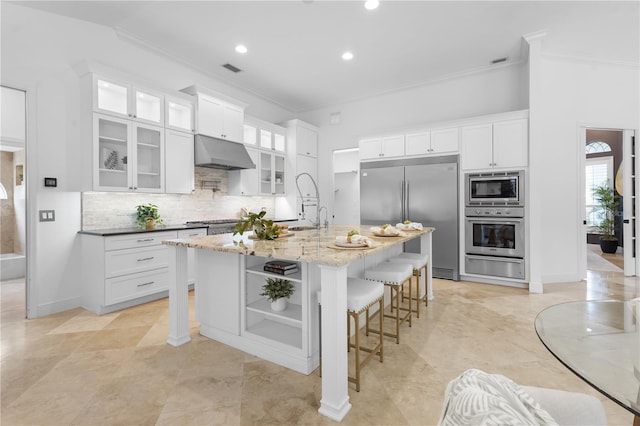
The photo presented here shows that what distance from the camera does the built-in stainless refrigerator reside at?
14.8 feet

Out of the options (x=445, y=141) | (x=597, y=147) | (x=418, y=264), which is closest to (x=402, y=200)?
(x=445, y=141)

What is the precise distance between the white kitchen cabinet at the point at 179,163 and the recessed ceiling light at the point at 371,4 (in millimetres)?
2759

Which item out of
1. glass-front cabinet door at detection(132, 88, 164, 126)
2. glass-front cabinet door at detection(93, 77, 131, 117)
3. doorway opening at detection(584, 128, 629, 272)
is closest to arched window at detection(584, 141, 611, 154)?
doorway opening at detection(584, 128, 629, 272)

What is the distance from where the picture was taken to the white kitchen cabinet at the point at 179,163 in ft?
12.9

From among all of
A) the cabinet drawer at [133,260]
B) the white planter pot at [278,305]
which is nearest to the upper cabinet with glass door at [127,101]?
the cabinet drawer at [133,260]

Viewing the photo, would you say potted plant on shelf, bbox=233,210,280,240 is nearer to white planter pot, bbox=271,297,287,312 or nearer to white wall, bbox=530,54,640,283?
white planter pot, bbox=271,297,287,312

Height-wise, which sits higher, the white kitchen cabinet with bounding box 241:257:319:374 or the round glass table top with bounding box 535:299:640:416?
the round glass table top with bounding box 535:299:640:416

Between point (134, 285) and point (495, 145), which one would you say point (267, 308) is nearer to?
point (134, 285)

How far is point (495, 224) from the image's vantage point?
424cm

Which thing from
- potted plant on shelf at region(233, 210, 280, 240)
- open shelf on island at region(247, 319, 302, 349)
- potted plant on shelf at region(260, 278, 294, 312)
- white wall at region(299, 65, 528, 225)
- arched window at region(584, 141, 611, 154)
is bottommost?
open shelf on island at region(247, 319, 302, 349)

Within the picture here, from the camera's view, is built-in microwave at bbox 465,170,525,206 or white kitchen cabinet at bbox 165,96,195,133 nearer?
white kitchen cabinet at bbox 165,96,195,133

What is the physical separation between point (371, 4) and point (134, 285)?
3998mm

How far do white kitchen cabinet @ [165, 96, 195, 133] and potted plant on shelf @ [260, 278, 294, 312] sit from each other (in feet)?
9.28

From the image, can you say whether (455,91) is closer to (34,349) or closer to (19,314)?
(34,349)
